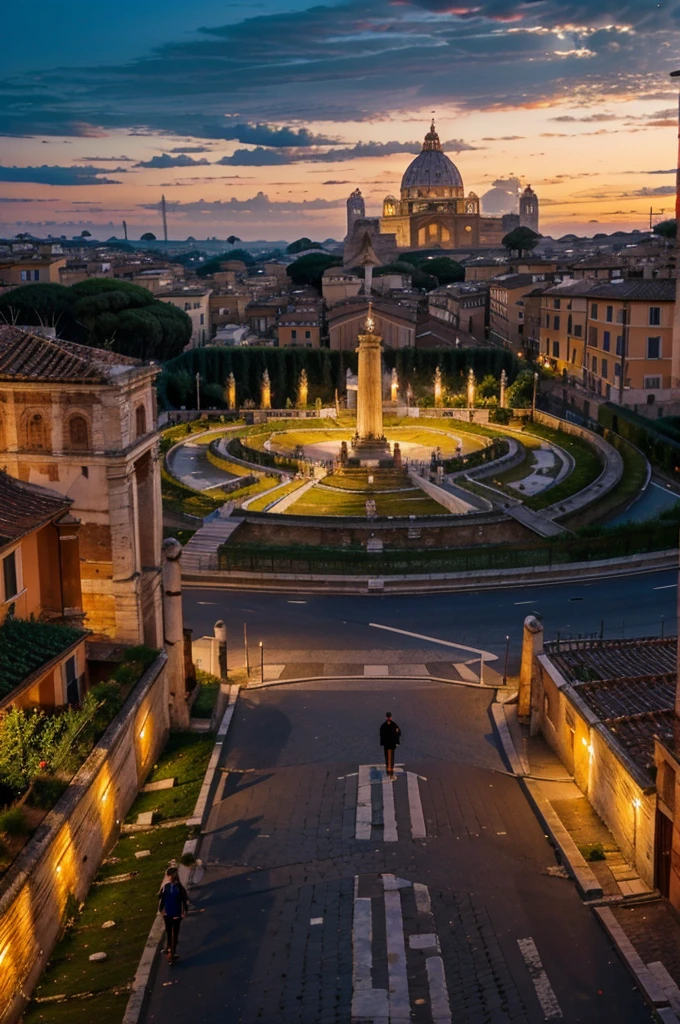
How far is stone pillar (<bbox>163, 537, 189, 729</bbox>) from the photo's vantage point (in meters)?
22.7

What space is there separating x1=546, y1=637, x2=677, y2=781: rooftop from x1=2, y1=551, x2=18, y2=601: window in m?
10.3

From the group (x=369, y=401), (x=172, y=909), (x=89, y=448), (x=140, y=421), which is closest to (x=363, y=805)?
(x=172, y=909)

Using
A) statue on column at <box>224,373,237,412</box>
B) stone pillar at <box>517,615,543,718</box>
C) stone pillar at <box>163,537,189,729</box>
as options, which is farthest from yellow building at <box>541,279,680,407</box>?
stone pillar at <box>163,537,189,729</box>

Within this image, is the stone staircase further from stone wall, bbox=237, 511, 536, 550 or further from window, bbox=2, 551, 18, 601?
window, bbox=2, 551, 18, 601

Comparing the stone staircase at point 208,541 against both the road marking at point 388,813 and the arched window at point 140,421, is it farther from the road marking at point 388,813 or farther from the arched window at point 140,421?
the road marking at point 388,813

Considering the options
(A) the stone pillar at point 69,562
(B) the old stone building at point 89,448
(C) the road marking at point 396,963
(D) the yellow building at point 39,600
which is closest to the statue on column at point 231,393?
(B) the old stone building at point 89,448

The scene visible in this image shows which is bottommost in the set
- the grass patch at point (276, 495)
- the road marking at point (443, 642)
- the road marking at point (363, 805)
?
the road marking at point (443, 642)

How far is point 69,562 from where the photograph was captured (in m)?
22.0

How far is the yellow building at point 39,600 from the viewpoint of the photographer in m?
18.1

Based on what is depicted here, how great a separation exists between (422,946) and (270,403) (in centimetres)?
6621

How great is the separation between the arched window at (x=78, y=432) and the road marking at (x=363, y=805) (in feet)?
27.6

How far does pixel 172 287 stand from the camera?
102 m

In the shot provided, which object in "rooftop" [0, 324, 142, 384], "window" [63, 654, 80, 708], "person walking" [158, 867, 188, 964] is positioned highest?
"rooftop" [0, 324, 142, 384]

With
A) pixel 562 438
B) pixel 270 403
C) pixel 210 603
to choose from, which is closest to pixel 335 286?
pixel 270 403
